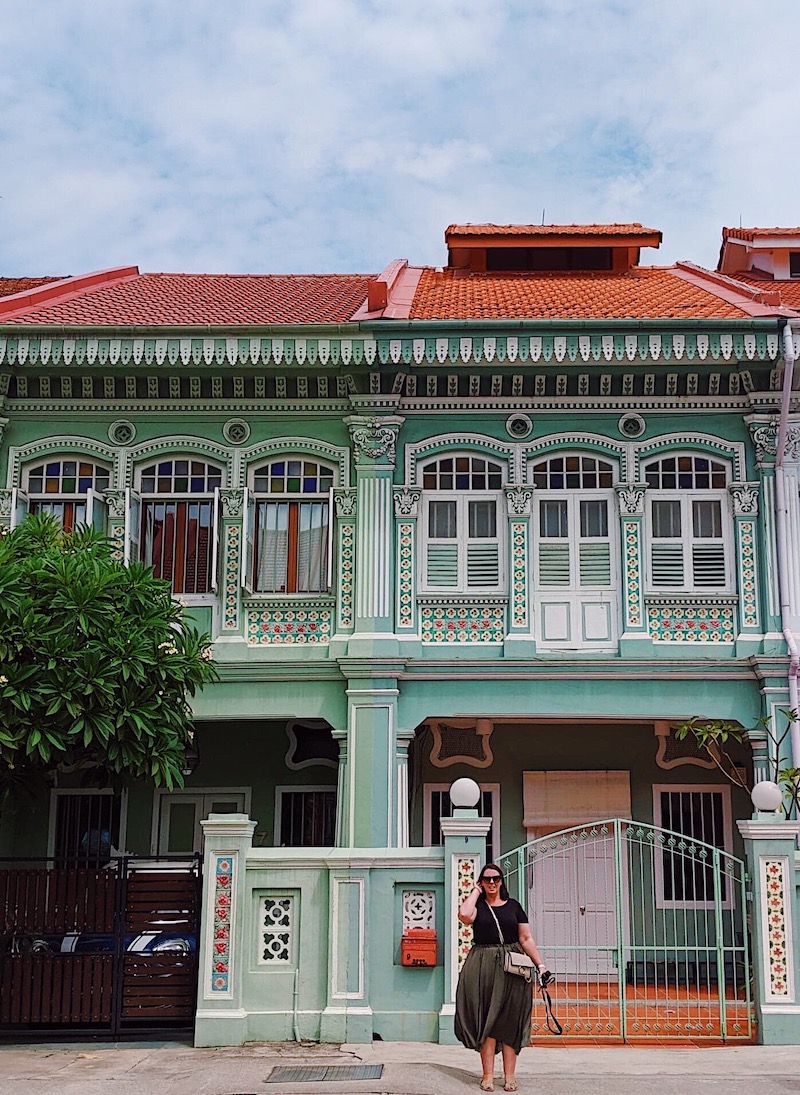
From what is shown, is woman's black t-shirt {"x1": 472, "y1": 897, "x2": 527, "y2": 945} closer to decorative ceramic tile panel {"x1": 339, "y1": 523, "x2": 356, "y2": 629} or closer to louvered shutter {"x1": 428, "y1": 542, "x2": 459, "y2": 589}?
decorative ceramic tile panel {"x1": 339, "y1": 523, "x2": 356, "y2": 629}

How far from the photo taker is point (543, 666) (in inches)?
560

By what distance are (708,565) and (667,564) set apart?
0.46 metres

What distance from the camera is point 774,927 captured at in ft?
35.2

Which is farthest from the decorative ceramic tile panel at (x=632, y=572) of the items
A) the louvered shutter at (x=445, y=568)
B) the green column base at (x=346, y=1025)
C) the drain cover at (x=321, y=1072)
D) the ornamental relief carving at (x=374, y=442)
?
the drain cover at (x=321, y=1072)

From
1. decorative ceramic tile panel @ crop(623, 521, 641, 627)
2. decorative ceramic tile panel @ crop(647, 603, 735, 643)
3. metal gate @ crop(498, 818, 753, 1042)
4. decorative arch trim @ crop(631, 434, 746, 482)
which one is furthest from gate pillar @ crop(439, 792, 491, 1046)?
decorative arch trim @ crop(631, 434, 746, 482)

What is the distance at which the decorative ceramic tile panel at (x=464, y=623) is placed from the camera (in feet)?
47.3

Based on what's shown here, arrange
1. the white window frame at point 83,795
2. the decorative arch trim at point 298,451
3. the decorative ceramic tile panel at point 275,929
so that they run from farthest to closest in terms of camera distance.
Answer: the white window frame at point 83,795 < the decorative arch trim at point 298,451 < the decorative ceramic tile panel at point 275,929

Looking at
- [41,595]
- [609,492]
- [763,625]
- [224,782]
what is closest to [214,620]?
[224,782]

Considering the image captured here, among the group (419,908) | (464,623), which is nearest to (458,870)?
(419,908)

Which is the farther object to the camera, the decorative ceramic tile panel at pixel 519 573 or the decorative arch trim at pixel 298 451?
the decorative arch trim at pixel 298 451

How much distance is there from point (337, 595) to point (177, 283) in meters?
6.63

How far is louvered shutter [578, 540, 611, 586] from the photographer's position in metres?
→ 14.6

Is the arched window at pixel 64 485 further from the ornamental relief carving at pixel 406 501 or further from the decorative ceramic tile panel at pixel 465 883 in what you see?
the decorative ceramic tile panel at pixel 465 883

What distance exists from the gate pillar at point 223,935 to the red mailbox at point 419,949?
134 centimetres
